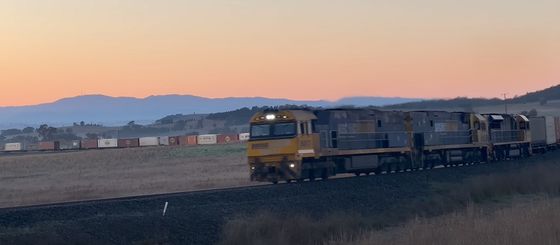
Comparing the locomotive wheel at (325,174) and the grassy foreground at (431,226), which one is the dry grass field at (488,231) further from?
the locomotive wheel at (325,174)

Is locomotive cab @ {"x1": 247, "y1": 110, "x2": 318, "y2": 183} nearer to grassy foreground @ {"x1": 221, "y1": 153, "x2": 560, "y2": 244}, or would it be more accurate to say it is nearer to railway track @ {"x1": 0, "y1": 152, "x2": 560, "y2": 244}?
railway track @ {"x1": 0, "y1": 152, "x2": 560, "y2": 244}

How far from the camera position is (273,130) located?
1411 inches

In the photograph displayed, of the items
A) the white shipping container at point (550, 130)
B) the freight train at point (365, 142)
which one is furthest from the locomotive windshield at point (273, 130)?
the white shipping container at point (550, 130)

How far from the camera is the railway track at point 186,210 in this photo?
68.4 feet

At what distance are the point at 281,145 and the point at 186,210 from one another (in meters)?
11.2

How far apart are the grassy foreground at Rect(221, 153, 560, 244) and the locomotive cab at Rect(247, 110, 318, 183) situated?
587cm

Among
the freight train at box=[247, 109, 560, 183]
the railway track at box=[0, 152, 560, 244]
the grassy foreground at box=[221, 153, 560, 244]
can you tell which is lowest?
the grassy foreground at box=[221, 153, 560, 244]

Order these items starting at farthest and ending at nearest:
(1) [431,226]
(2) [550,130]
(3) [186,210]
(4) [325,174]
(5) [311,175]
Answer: (2) [550,130]
(4) [325,174]
(5) [311,175]
(3) [186,210]
(1) [431,226]

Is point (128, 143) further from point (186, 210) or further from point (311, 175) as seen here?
point (186, 210)

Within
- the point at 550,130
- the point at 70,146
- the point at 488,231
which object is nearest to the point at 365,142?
the point at 488,231

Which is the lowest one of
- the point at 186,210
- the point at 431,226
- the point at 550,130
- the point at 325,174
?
the point at 431,226

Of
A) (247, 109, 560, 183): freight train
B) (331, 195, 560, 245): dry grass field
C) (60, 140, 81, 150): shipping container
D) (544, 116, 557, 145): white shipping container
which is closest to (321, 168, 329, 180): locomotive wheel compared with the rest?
(247, 109, 560, 183): freight train

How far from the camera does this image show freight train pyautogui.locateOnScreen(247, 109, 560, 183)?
35.2 m

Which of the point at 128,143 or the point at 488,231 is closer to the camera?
the point at 488,231
